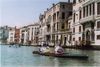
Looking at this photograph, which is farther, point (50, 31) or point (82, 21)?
point (50, 31)

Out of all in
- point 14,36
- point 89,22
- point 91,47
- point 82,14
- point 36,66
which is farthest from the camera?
point 14,36

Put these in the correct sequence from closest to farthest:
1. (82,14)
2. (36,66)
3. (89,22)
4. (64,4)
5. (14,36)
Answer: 1. (36,66)
2. (89,22)
3. (82,14)
4. (64,4)
5. (14,36)

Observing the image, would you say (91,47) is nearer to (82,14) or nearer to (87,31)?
(87,31)

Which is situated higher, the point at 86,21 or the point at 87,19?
the point at 87,19

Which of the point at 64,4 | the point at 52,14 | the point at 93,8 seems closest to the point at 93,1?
the point at 93,8

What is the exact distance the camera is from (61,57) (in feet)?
35.7

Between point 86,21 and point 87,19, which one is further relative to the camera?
point 86,21

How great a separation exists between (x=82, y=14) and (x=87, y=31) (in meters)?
1.39

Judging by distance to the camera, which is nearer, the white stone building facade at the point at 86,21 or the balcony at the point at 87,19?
the white stone building facade at the point at 86,21

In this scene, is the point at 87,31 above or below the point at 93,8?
below

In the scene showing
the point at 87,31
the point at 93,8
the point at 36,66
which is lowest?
the point at 36,66

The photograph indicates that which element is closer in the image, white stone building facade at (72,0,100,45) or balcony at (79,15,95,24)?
white stone building facade at (72,0,100,45)

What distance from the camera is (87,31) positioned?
786 inches

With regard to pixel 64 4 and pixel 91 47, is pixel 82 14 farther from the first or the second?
pixel 64 4
